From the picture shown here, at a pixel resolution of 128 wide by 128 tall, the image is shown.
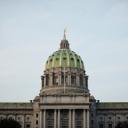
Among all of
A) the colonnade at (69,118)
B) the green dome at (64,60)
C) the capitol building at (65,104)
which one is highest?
the green dome at (64,60)

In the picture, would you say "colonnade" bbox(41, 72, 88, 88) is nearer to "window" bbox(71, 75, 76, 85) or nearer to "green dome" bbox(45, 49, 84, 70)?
"window" bbox(71, 75, 76, 85)

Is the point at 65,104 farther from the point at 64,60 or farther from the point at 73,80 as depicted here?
the point at 64,60

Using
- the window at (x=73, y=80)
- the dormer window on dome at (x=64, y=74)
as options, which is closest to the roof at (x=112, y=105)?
the dormer window on dome at (x=64, y=74)

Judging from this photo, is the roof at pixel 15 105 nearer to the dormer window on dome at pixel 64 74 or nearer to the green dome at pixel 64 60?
the dormer window on dome at pixel 64 74

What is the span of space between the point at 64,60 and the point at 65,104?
23.1m

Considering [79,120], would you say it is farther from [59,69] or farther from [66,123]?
[59,69]

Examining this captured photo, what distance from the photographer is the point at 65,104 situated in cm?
16112

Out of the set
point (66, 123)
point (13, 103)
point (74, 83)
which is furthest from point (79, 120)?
point (13, 103)

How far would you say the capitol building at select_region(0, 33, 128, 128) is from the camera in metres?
160

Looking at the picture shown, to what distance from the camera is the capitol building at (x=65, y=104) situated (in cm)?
16050

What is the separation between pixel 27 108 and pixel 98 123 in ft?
81.9

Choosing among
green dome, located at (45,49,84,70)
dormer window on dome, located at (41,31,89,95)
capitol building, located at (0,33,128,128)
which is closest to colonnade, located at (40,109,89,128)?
capitol building, located at (0,33,128,128)

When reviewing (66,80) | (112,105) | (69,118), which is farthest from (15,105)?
(112,105)

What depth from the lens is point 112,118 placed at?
173625 millimetres
